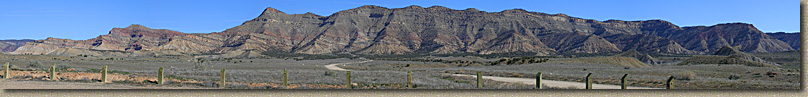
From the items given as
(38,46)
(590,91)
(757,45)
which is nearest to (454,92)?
(590,91)

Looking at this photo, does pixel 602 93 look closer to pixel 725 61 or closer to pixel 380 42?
pixel 725 61

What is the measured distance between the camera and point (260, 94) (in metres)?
8.73

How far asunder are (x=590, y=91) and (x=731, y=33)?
627 feet

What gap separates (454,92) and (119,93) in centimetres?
501

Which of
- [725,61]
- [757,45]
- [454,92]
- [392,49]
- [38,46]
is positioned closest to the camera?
[454,92]

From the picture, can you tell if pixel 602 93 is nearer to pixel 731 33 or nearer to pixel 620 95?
pixel 620 95

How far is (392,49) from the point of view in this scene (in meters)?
A: 191

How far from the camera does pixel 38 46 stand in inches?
6786

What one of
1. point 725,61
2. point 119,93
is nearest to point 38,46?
point 725,61

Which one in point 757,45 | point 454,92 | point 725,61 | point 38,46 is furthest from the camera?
point 38,46

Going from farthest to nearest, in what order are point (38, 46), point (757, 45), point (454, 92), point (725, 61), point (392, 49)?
point (392, 49) → point (38, 46) → point (757, 45) → point (725, 61) → point (454, 92)

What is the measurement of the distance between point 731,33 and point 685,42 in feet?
62.9

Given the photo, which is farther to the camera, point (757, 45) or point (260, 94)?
point (757, 45)

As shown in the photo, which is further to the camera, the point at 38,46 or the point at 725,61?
the point at 38,46
